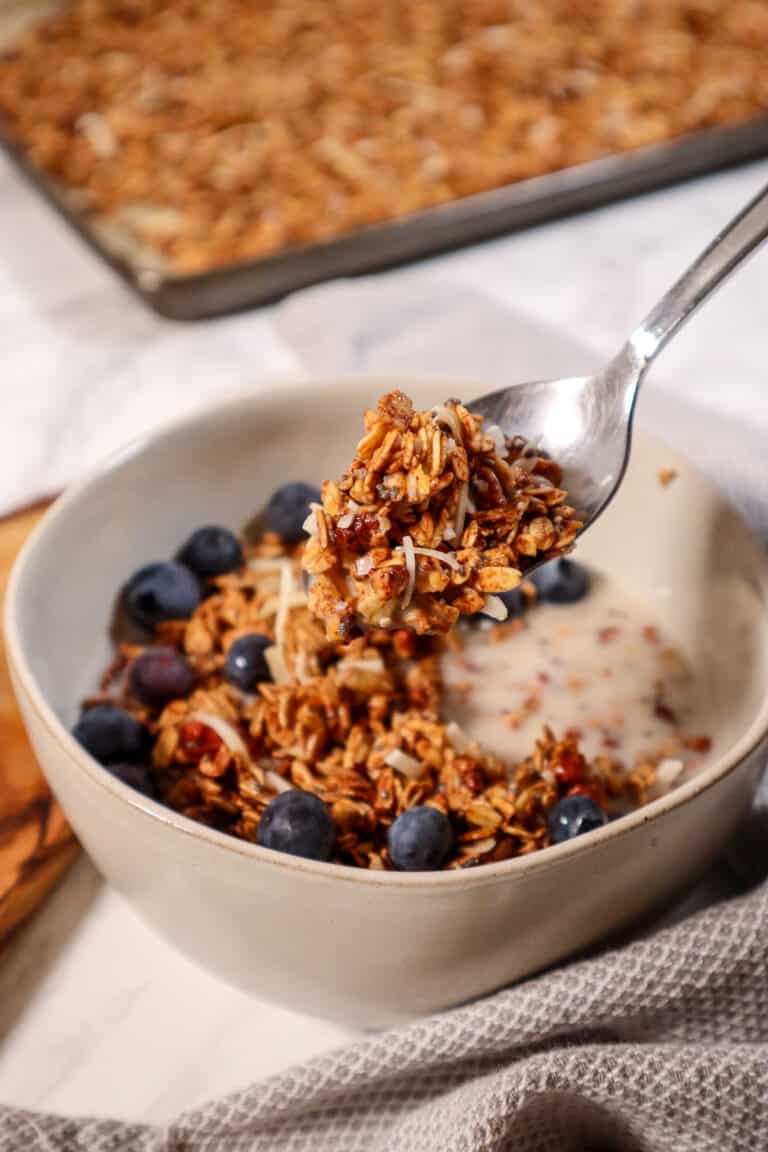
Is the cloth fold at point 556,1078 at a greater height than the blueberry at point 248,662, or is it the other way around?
the blueberry at point 248,662

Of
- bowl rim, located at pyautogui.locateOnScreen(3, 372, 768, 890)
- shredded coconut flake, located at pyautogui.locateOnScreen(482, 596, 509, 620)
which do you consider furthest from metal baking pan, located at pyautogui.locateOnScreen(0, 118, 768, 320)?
shredded coconut flake, located at pyautogui.locateOnScreen(482, 596, 509, 620)

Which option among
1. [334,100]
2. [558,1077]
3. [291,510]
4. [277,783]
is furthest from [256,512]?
[334,100]

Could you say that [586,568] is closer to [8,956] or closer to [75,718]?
[75,718]

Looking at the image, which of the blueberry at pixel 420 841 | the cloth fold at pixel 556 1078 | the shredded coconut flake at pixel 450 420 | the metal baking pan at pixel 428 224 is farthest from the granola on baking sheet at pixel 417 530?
the metal baking pan at pixel 428 224

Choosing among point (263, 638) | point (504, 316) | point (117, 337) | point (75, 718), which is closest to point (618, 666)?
point (263, 638)

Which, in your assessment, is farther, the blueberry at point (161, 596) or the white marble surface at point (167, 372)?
the blueberry at point (161, 596)

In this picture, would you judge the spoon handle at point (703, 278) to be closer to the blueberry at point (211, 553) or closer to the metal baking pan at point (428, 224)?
the blueberry at point (211, 553)

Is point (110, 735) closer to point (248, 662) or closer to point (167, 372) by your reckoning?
point (248, 662)
